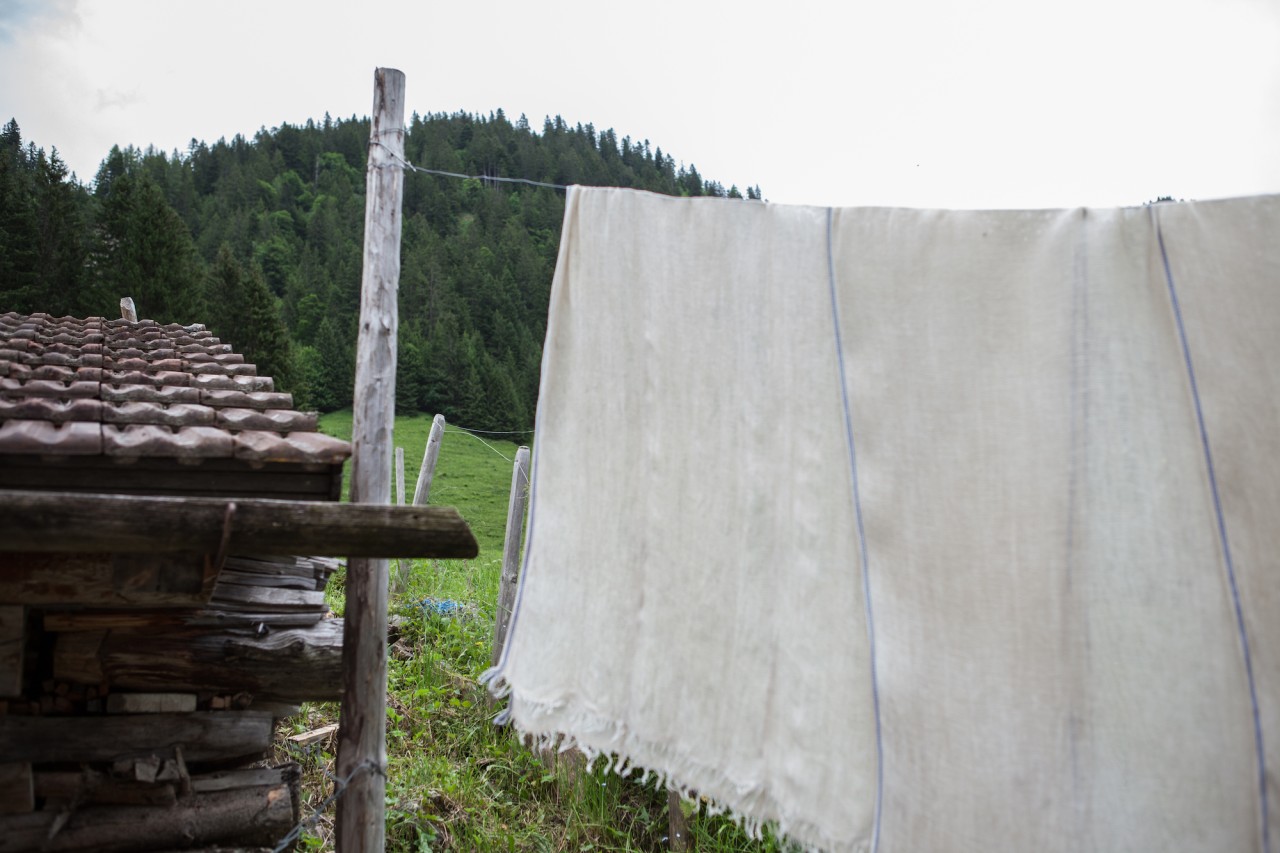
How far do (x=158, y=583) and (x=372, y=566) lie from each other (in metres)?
0.73

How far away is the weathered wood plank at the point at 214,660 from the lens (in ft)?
9.98

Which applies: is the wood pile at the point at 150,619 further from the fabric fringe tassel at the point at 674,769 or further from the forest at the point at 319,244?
the forest at the point at 319,244

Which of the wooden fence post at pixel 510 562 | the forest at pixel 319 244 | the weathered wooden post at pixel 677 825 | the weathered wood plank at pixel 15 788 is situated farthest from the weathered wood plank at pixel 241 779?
the forest at pixel 319 244

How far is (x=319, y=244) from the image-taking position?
52.9m

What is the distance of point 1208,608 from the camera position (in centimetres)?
175

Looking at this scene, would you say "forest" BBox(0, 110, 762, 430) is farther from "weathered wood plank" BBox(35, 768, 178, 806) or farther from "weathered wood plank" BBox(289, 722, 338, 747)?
"weathered wood plank" BBox(35, 768, 178, 806)

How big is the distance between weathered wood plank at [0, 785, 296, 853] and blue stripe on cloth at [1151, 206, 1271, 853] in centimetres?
315

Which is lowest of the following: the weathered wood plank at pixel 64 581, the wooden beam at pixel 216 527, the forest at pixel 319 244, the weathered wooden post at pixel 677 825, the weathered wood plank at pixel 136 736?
the weathered wooden post at pixel 677 825

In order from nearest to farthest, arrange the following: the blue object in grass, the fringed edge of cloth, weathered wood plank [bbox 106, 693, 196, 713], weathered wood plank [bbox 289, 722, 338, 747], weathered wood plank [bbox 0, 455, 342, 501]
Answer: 1. the fringed edge of cloth
2. weathered wood plank [bbox 0, 455, 342, 501]
3. weathered wood plank [bbox 106, 693, 196, 713]
4. weathered wood plank [bbox 289, 722, 338, 747]
5. the blue object in grass

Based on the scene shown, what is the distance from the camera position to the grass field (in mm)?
5098

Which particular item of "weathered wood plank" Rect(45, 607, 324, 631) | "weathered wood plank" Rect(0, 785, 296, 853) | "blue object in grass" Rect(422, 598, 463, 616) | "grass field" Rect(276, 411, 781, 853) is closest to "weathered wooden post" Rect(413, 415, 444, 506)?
"blue object in grass" Rect(422, 598, 463, 616)

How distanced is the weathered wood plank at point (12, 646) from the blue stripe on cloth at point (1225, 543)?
329 cm

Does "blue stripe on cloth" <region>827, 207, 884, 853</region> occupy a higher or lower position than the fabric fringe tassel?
higher

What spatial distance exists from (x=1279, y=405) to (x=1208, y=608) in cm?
43
